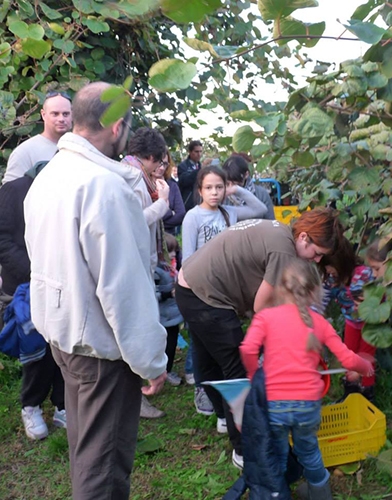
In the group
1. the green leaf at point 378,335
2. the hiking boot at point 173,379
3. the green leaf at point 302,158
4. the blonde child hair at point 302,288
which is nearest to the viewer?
the blonde child hair at point 302,288

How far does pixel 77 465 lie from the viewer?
203cm

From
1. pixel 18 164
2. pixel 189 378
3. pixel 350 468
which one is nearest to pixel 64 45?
pixel 18 164

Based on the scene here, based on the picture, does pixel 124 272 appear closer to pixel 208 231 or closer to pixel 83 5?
pixel 208 231

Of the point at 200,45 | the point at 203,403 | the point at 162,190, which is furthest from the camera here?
the point at 203,403

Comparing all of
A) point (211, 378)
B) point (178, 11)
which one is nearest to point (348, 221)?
point (211, 378)

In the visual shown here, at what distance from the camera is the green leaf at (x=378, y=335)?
96.5 inches

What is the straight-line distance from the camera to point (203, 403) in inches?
Answer: 141

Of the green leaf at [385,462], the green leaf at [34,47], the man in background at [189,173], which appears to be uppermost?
the green leaf at [34,47]

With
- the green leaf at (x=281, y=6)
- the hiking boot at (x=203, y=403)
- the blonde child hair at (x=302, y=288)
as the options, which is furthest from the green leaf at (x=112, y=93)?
the hiking boot at (x=203, y=403)

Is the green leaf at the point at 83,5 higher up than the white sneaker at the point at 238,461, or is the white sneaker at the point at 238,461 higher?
the green leaf at the point at 83,5

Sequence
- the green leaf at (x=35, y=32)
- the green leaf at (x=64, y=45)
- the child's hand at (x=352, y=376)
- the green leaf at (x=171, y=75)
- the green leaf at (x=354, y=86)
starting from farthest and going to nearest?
the green leaf at (x=64, y=45) < the child's hand at (x=352, y=376) < the green leaf at (x=354, y=86) < the green leaf at (x=35, y=32) < the green leaf at (x=171, y=75)

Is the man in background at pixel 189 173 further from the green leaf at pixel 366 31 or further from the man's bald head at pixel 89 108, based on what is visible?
the green leaf at pixel 366 31

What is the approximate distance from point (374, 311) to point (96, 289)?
1.22 m

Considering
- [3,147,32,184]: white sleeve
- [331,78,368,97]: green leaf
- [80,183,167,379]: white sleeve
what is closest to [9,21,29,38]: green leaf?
[80,183,167,379]: white sleeve
